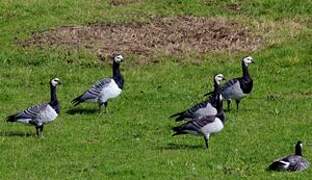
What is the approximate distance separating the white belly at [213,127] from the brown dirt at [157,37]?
12.9 meters

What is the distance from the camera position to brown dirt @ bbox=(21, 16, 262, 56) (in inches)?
1452

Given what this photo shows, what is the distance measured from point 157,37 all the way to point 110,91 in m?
9.27

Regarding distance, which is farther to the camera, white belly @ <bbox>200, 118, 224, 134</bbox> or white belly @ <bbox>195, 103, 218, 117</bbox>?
white belly @ <bbox>195, 103, 218, 117</bbox>

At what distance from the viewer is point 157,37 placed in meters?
37.9

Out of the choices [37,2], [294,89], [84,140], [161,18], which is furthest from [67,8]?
[84,140]

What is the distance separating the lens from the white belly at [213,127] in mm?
23344

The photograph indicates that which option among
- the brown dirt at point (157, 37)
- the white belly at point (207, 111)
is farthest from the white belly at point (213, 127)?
the brown dirt at point (157, 37)

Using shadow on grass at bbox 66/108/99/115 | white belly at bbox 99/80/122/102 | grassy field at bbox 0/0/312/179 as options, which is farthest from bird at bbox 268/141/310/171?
shadow on grass at bbox 66/108/99/115

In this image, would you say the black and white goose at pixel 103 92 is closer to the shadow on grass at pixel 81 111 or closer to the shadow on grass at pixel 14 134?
the shadow on grass at pixel 81 111

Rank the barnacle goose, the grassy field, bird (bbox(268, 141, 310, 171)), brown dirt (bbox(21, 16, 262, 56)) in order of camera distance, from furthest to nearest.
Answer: brown dirt (bbox(21, 16, 262, 56))
the barnacle goose
the grassy field
bird (bbox(268, 141, 310, 171))

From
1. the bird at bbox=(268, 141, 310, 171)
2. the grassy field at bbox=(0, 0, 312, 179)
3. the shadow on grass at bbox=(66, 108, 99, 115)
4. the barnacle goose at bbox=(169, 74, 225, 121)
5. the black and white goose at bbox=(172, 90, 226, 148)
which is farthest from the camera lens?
the shadow on grass at bbox=(66, 108, 99, 115)

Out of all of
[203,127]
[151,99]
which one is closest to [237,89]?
[151,99]

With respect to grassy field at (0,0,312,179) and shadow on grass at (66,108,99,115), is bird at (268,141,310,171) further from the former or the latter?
shadow on grass at (66,108,99,115)

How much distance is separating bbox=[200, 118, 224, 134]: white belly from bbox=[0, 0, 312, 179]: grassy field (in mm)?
509
